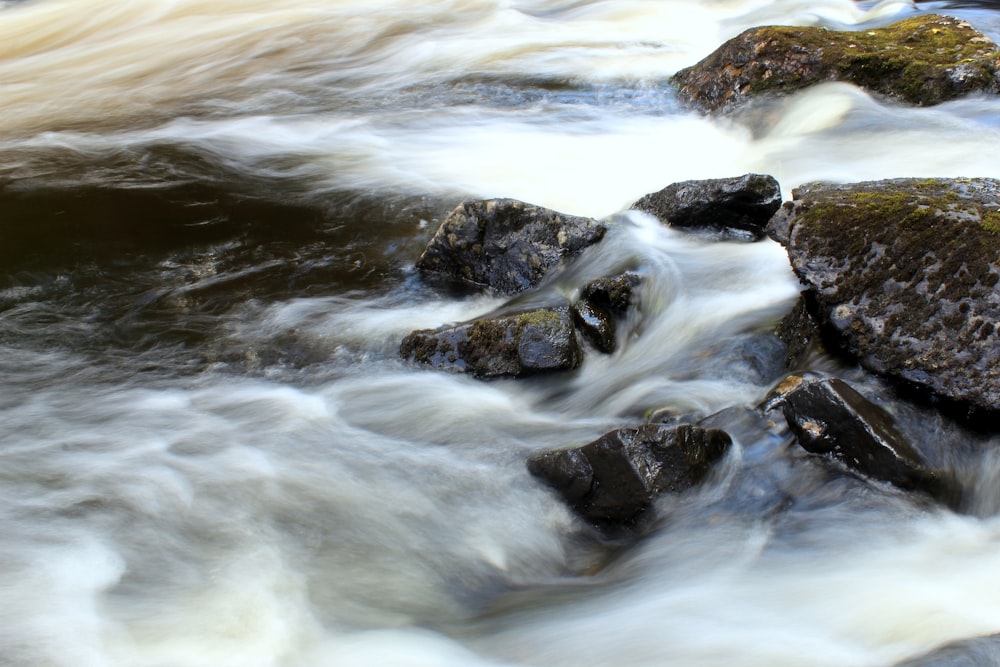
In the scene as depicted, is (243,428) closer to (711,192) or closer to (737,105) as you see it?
(711,192)

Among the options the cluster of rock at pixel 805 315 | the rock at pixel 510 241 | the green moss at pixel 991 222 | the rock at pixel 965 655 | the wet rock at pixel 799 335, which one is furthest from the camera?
the rock at pixel 510 241

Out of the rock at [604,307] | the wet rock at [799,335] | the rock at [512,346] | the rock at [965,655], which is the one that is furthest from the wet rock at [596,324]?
the rock at [965,655]

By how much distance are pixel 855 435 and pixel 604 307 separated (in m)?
1.93

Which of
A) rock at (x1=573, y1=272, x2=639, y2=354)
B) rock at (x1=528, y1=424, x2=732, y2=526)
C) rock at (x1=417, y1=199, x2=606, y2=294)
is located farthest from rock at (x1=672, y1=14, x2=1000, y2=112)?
rock at (x1=528, y1=424, x2=732, y2=526)

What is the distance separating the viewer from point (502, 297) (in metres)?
5.75

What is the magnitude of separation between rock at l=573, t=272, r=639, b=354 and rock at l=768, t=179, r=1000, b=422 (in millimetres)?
1032

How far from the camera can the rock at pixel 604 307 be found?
5.19 m

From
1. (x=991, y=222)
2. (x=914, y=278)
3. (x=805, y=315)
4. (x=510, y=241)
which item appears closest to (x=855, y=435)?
(x=914, y=278)

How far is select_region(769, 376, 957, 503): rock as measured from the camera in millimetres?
3758

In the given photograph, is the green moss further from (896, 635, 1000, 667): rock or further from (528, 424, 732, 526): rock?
(896, 635, 1000, 667): rock

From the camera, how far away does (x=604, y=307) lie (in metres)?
5.40

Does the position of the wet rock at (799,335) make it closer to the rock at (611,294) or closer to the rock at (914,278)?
the rock at (914,278)

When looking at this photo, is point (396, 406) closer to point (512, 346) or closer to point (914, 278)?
point (512, 346)

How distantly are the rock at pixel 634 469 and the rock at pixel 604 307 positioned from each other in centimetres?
125
